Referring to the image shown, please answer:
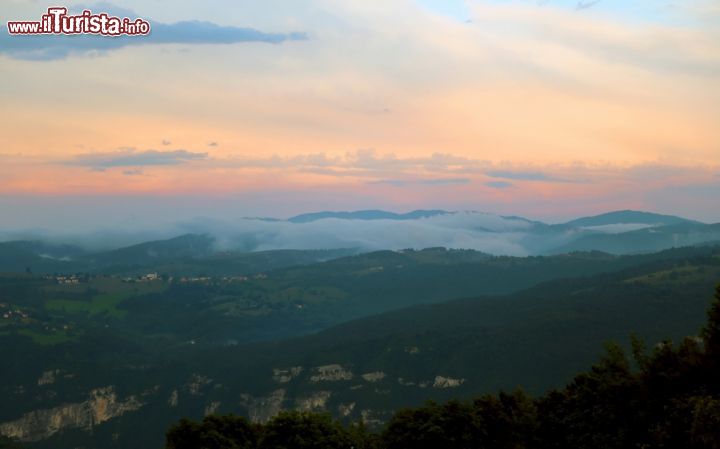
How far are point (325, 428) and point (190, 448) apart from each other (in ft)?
57.9

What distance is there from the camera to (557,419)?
87562 mm

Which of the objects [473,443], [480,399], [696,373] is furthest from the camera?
[480,399]

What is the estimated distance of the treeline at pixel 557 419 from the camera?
74875mm

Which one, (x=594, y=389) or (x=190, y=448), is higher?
(x=594, y=389)

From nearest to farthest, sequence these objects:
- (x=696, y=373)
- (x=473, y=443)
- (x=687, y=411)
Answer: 1. (x=687, y=411)
2. (x=696, y=373)
3. (x=473, y=443)

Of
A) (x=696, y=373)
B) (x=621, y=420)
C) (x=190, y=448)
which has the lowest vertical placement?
(x=190, y=448)

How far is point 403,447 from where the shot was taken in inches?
3374

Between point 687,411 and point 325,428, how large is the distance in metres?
42.6

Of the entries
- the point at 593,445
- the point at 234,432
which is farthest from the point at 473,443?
the point at 234,432

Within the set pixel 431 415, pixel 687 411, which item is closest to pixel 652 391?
pixel 687 411

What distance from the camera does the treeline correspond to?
7488 cm

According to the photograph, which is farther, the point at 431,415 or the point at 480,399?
the point at 480,399

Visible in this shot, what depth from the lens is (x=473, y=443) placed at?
84.8 metres

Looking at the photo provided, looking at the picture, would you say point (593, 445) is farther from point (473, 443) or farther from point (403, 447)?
point (403, 447)
